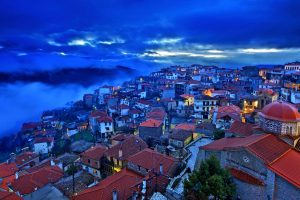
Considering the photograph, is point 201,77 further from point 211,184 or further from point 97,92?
point 211,184

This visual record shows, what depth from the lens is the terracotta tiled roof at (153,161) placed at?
29.3m

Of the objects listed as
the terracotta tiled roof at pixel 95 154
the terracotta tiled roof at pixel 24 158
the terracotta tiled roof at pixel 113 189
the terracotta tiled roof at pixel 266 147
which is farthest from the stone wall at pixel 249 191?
the terracotta tiled roof at pixel 24 158

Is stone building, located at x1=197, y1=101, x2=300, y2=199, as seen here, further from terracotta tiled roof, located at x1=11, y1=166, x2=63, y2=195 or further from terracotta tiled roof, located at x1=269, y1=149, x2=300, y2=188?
terracotta tiled roof, located at x1=11, y1=166, x2=63, y2=195

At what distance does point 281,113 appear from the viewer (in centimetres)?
2462

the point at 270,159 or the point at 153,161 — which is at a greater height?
the point at 270,159

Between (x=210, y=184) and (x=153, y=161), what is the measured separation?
13182 millimetres

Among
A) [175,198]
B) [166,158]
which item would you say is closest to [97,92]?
[166,158]

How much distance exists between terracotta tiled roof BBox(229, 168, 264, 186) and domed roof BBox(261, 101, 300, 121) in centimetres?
717

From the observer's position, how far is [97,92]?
345 feet

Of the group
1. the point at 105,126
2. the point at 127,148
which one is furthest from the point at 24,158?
the point at 127,148

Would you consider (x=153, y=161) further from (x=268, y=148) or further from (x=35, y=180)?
(x=35, y=180)

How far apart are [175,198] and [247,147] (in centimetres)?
744

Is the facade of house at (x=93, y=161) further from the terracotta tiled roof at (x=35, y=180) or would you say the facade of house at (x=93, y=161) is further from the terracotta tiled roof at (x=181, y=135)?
the terracotta tiled roof at (x=181, y=135)

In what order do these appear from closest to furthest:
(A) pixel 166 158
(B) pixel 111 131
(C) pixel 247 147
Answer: (C) pixel 247 147, (A) pixel 166 158, (B) pixel 111 131
